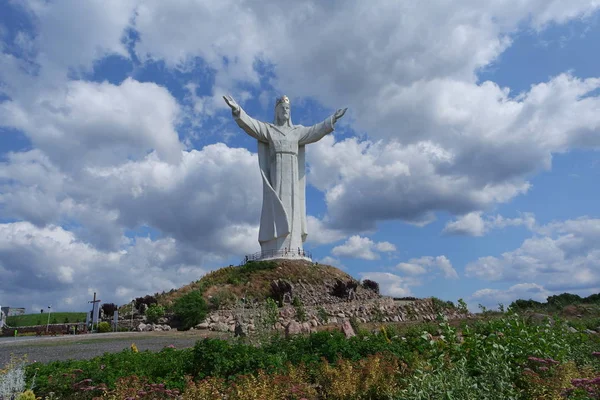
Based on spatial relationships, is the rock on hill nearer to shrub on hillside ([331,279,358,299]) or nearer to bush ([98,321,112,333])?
shrub on hillside ([331,279,358,299])

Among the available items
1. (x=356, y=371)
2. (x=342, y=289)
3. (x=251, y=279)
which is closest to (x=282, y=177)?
(x=251, y=279)

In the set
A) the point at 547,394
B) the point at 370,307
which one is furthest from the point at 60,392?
the point at 370,307

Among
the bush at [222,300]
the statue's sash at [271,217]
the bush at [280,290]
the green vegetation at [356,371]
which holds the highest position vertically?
the statue's sash at [271,217]

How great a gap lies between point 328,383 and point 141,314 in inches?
955

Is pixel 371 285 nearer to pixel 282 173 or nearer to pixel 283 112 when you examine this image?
pixel 282 173

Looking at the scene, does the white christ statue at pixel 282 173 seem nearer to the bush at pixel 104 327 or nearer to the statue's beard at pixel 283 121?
the statue's beard at pixel 283 121

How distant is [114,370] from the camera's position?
8.44m

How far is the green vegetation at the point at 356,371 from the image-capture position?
20.0 feet

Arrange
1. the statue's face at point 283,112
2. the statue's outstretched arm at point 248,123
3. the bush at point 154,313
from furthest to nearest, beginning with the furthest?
1. the statue's face at point 283,112
2. the statue's outstretched arm at point 248,123
3. the bush at point 154,313

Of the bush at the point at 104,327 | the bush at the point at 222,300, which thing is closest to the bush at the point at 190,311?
the bush at the point at 222,300

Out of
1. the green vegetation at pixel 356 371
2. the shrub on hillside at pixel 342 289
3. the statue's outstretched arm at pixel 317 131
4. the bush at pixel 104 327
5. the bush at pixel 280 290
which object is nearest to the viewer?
the green vegetation at pixel 356 371

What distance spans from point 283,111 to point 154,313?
1958 centimetres

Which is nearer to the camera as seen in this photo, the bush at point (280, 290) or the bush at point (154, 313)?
the bush at point (154, 313)

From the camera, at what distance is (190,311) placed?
24.3 meters
